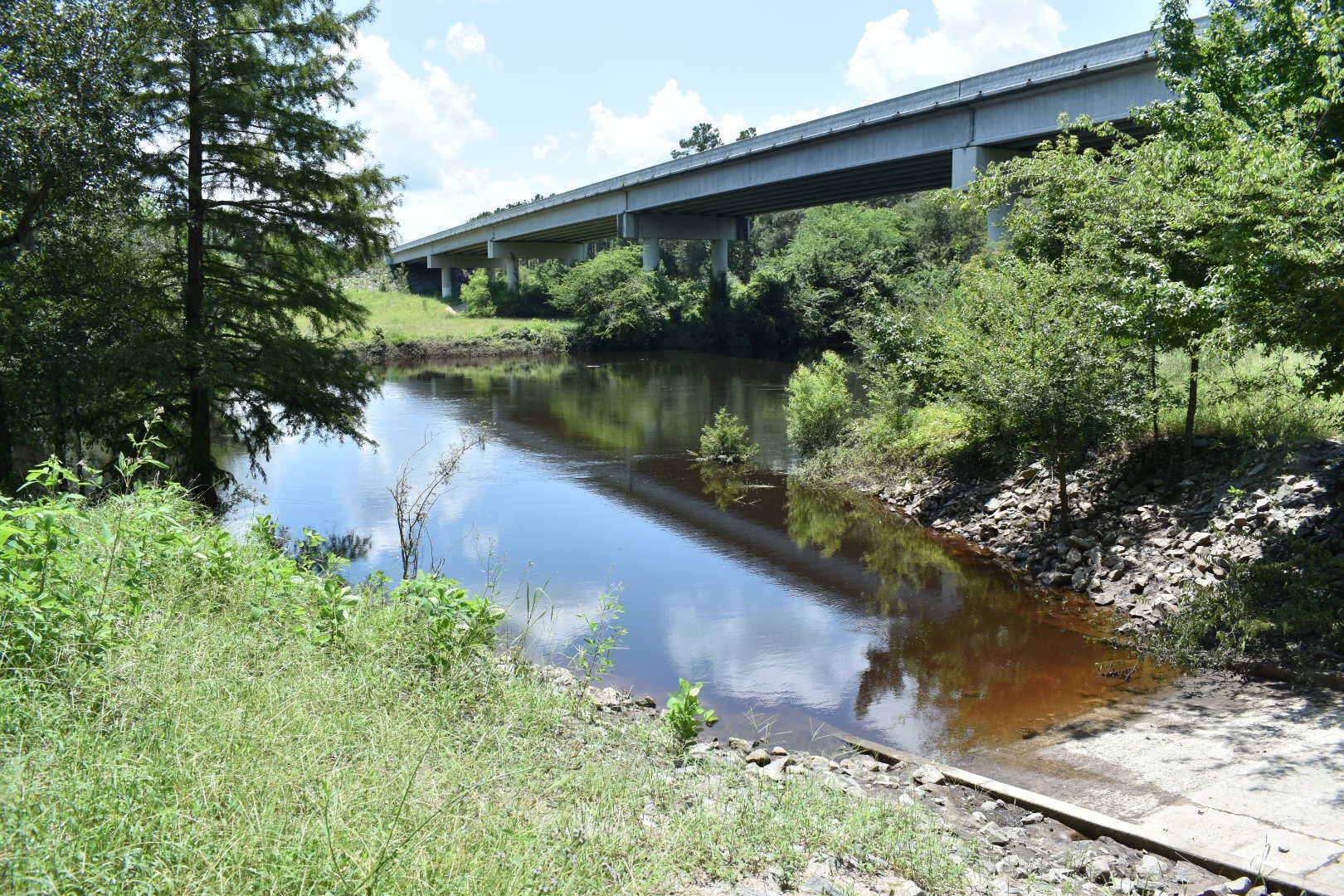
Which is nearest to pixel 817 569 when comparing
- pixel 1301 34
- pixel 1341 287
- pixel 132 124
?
pixel 1341 287

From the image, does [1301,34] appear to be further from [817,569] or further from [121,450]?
[121,450]

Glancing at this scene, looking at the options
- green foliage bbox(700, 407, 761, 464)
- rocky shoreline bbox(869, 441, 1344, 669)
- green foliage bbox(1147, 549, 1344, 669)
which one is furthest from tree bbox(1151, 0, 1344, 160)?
green foliage bbox(700, 407, 761, 464)

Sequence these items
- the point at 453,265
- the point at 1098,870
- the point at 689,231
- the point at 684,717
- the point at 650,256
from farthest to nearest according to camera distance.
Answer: the point at 453,265 < the point at 650,256 < the point at 689,231 < the point at 684,717 < the point at 1098,870

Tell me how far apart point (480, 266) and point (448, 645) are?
86.1 m

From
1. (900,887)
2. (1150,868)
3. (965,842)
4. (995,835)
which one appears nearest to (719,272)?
(995,835)

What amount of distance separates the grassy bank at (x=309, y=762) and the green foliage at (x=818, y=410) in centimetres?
1512

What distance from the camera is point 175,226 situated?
1577 centimetres

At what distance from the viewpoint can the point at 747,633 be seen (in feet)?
38.6

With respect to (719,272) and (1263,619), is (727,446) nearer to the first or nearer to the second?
(1263,619)

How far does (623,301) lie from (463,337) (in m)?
10.9

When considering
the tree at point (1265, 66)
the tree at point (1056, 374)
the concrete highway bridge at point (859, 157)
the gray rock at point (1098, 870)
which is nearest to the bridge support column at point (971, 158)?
the concrete highway bridge at point (859, 157)

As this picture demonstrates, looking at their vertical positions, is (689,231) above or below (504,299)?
above

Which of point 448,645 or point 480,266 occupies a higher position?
point 480,266

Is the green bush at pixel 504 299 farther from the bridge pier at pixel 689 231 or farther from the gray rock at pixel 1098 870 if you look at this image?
the gray rock at pixel 1098 870
